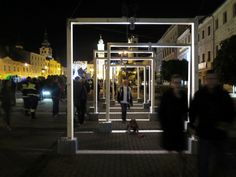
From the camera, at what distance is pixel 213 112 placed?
244 inches

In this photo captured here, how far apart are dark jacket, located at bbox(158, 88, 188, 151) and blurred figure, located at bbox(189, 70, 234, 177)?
0.37 metres

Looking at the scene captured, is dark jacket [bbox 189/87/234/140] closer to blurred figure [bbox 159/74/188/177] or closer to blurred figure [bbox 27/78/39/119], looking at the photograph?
→ blurred figure [bbox 159/74/188/177]

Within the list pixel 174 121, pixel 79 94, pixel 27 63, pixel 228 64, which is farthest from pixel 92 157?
pixel 27 63

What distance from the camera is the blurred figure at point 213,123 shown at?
6180 millimetres

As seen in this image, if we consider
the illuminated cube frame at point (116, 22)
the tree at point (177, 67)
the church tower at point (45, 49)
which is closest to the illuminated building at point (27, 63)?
the church tower at point (45, 49)

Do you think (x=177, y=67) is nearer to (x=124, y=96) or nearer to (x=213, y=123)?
(x=124, y=96)

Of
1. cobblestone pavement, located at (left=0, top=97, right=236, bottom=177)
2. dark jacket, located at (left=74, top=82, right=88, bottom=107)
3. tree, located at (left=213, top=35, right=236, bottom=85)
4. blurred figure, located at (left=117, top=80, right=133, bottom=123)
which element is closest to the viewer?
cobblestone pavement, located at (left=0, top=97, right=236, bottom=177)

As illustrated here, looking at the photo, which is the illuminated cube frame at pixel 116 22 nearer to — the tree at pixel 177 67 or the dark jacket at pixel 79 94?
the dark jacket at pixel 79 94

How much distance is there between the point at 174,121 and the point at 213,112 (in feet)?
2.31

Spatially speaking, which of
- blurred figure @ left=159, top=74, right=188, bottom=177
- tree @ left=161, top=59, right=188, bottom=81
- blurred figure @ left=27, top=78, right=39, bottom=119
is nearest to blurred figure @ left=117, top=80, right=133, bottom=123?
blurred figure @ left=27, top=78, right=39, bottom=119

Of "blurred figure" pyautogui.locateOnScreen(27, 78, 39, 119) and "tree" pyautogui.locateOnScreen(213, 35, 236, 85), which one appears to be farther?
"tree" pyautogui.locateOnScreen(213, 35, 236, 85)

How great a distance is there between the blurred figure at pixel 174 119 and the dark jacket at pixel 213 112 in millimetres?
406

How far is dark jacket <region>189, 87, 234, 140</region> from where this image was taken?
618cm

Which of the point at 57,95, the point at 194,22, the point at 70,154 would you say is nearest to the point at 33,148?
the point at 70,154
